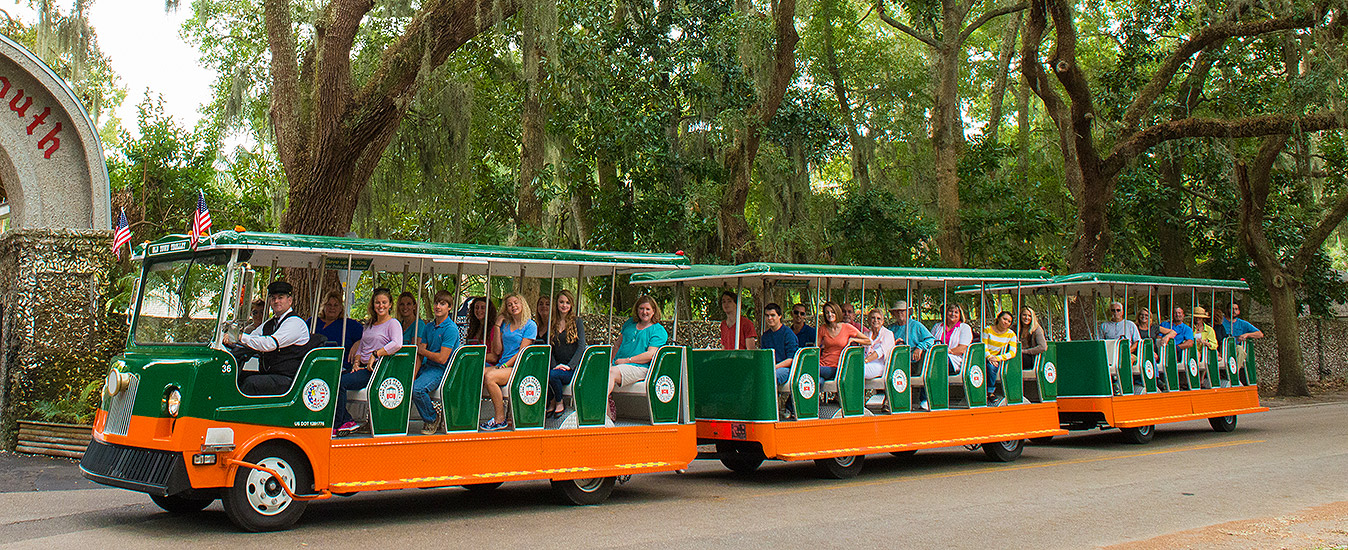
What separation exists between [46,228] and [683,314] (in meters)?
11.2

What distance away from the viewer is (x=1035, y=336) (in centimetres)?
1340

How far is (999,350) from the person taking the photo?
12562 millimetres

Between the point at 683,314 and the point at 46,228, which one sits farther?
the point at 683,314

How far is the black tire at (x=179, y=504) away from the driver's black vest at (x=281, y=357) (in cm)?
128

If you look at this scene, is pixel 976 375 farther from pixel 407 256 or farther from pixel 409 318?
pixel 407 256

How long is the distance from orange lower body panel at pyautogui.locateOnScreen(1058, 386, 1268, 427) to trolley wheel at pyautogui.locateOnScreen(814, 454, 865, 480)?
4460 mm

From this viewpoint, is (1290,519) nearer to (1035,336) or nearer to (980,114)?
(1035,336)

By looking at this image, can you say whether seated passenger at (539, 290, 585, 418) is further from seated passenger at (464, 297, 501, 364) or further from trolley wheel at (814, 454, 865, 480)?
trolley wheel at (814, 454, 865, 480)

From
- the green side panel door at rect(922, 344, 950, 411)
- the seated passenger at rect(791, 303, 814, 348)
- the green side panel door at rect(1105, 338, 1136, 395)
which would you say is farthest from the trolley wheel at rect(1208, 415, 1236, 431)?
the seated passenger at rect(791, 303, 814, 348)

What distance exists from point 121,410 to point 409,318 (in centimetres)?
262

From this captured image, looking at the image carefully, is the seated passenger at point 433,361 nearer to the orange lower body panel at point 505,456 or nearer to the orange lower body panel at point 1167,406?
the orange lower body panel at point 505,456

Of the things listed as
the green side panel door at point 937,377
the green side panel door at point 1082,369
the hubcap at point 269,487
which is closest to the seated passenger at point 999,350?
the green side panel door at point 937,377

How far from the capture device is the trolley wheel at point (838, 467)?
1100 centimetres

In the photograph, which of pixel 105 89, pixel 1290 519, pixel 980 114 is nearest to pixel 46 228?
pixel 1290 519
